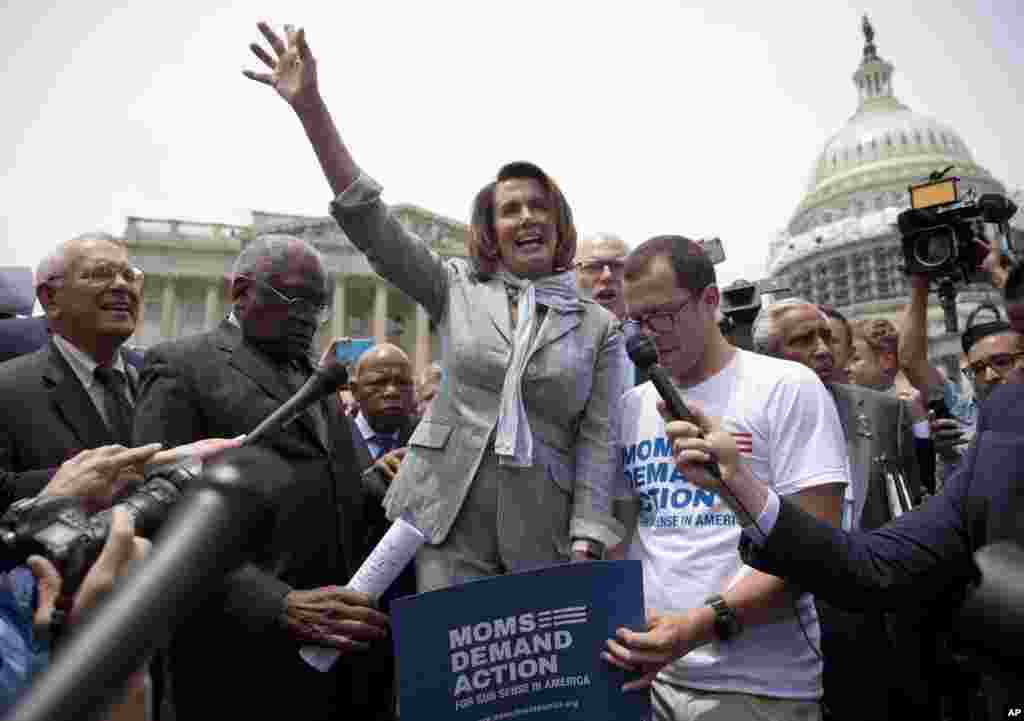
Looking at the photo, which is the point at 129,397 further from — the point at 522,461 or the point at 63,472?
the point at 522,461

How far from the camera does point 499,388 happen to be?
224cm

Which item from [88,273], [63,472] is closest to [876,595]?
[63,472]

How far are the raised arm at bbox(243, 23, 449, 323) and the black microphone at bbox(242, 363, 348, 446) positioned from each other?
2.08 ft

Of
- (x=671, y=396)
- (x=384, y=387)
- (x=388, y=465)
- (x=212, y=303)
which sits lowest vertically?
(x=388, y=465)

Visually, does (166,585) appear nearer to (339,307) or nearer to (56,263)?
(56,263)

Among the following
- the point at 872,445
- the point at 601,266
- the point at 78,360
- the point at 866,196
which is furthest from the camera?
the point at 866,196

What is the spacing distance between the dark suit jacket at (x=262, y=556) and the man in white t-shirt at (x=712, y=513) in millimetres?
1024

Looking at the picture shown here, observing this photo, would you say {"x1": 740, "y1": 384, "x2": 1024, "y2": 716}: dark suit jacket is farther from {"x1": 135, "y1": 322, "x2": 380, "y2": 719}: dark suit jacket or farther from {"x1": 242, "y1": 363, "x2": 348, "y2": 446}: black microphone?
{"x1": 135, "y1": 322, "x2": 380, "y2": 719}: dark suit jacket

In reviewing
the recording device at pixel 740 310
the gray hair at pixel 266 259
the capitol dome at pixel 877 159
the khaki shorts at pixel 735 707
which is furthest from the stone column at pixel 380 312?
the khaki shorts at pixel 735 707

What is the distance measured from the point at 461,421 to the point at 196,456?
3.44ft

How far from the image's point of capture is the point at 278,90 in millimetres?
2156

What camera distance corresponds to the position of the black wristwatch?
6.03 ft

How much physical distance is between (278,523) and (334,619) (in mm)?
330

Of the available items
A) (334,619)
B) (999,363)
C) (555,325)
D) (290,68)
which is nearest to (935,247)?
(999,363)
